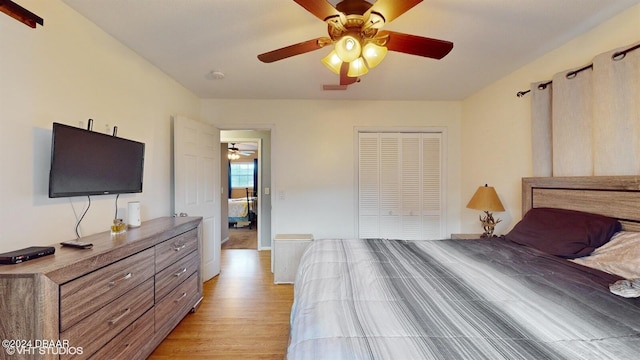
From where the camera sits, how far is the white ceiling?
1.66 meters

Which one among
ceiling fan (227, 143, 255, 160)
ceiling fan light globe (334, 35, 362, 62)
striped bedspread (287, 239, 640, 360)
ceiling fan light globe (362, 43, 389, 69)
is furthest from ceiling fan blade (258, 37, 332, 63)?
ceiling fan (227, 143, 255, 160)

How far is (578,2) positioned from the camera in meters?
1.62

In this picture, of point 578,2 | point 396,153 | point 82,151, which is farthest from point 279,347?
point 578,2

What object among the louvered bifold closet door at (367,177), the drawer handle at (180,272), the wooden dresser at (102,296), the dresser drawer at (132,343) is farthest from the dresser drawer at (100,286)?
the louvered bifold closet door at (367,177)

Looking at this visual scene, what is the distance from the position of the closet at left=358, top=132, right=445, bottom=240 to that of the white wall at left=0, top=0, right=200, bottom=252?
265 cm

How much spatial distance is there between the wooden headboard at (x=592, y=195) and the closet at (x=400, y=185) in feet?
4.34

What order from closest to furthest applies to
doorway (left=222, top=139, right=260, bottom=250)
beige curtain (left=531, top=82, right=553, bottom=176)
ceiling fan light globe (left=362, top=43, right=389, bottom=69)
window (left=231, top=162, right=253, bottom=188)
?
ceiling fan light globe (left=362, top=43, right=389, bottom=69), beige curtain (left=531, top=82, right=553, bottom=176), doorway (left=222, top=139, right=260, bottom=250), window (left=231, top=162, right=253, bottom=188)

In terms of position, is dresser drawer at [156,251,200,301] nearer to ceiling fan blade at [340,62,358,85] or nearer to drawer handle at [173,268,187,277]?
drawer handle at [173,268,187,277]

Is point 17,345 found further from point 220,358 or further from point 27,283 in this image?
point 220,358

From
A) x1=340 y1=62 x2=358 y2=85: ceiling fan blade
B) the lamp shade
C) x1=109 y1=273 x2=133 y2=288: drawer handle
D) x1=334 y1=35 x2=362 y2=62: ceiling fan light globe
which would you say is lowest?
x1=109 y1=273 x2=133 y2=288: drawer handle

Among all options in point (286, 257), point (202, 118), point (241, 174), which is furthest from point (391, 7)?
point (241, 174)

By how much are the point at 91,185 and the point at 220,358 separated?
145 cm

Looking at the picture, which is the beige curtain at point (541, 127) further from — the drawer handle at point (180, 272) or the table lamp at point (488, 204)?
the drawer handle at point (180, 272)

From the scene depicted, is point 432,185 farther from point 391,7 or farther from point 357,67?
point 391,7
